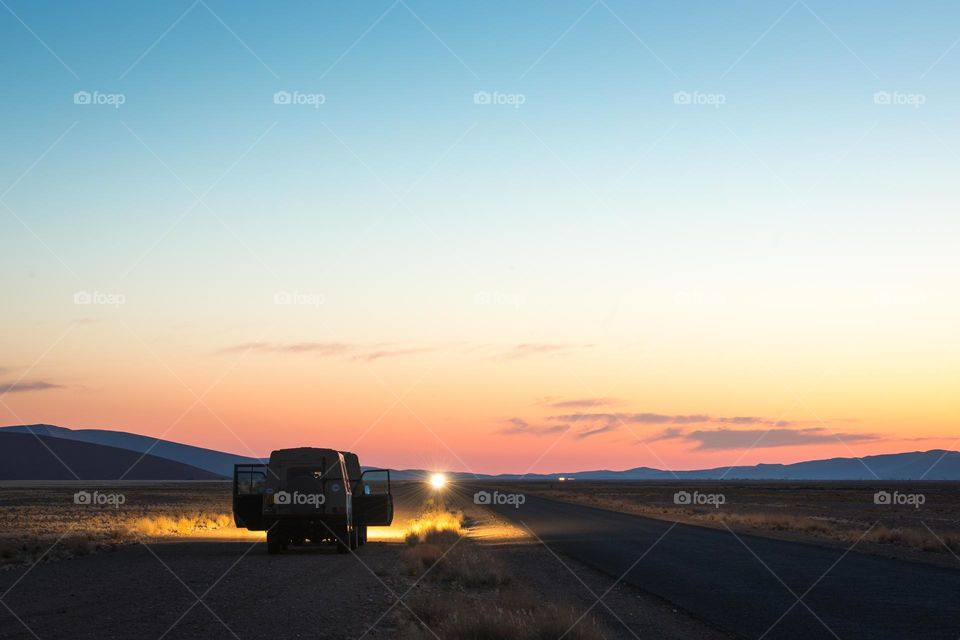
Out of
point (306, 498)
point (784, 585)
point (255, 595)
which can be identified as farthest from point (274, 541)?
point (784, 585)

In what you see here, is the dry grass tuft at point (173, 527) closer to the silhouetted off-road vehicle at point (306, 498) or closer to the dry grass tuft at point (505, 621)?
the silhouetted off-road vehicle at point (306, 498)

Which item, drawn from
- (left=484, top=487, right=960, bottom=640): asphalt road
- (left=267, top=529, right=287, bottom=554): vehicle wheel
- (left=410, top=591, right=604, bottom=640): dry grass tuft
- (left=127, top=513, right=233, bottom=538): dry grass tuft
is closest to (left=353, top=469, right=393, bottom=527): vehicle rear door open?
(left=267, top=529, right=287, bottom=554): vehicle wheel

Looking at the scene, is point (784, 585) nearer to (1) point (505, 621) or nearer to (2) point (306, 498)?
(1) point (505, 621)

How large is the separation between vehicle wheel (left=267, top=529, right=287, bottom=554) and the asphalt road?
786 cm

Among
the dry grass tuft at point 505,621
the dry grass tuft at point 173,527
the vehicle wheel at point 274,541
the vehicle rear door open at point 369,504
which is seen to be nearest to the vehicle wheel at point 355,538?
the vehicle rear door open at point 369,504

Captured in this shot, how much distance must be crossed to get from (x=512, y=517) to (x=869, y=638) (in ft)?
132

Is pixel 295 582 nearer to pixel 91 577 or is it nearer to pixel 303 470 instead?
pixel 91 577

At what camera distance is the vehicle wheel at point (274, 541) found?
2533 centimetres

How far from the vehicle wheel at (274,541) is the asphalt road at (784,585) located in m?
7.86

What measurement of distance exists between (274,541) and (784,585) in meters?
13.3

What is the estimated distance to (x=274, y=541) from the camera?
2555 centimetres

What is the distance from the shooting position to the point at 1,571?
21406 mm

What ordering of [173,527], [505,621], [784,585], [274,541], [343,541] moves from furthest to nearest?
[173,527] → [343,541] → [274,541] → [784,585] → [505,621]

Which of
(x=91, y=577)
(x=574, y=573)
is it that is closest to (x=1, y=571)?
(x=91, y=577)
